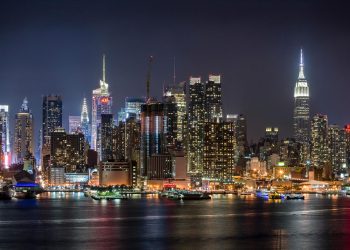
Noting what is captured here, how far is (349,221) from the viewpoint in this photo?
251ft

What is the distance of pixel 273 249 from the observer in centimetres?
5081

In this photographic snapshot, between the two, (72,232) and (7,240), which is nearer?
(7,240)

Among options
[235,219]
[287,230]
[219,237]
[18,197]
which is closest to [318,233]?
[287,230]

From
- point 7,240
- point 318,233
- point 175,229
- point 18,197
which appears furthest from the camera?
point 18,197

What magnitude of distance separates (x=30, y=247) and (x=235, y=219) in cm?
3163

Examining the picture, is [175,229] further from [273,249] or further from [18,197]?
[18,197]

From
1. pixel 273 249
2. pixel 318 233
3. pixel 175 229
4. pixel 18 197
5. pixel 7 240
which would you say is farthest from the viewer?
pixel 18 197

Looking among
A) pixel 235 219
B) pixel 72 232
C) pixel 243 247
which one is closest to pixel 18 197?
pixel 235 219

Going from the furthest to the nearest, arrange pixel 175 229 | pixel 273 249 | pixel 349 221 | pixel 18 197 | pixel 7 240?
pixel 18 197 → pixel 349 221 → pixel 175 229 → pixel 7 240 → pixel 273 249

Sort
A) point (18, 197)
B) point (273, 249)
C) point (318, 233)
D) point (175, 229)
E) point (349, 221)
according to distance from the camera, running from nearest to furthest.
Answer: point (273, 249) → point (318, 233) → point (175, 229) → point (349, 221) → point (18, 197)

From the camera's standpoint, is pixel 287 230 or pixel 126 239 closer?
pixel 126 239

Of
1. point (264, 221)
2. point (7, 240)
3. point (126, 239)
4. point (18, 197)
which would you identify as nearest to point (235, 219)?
point (264, 221)

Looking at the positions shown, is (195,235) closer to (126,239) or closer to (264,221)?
(126,239)

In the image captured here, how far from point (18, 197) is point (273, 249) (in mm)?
134752
